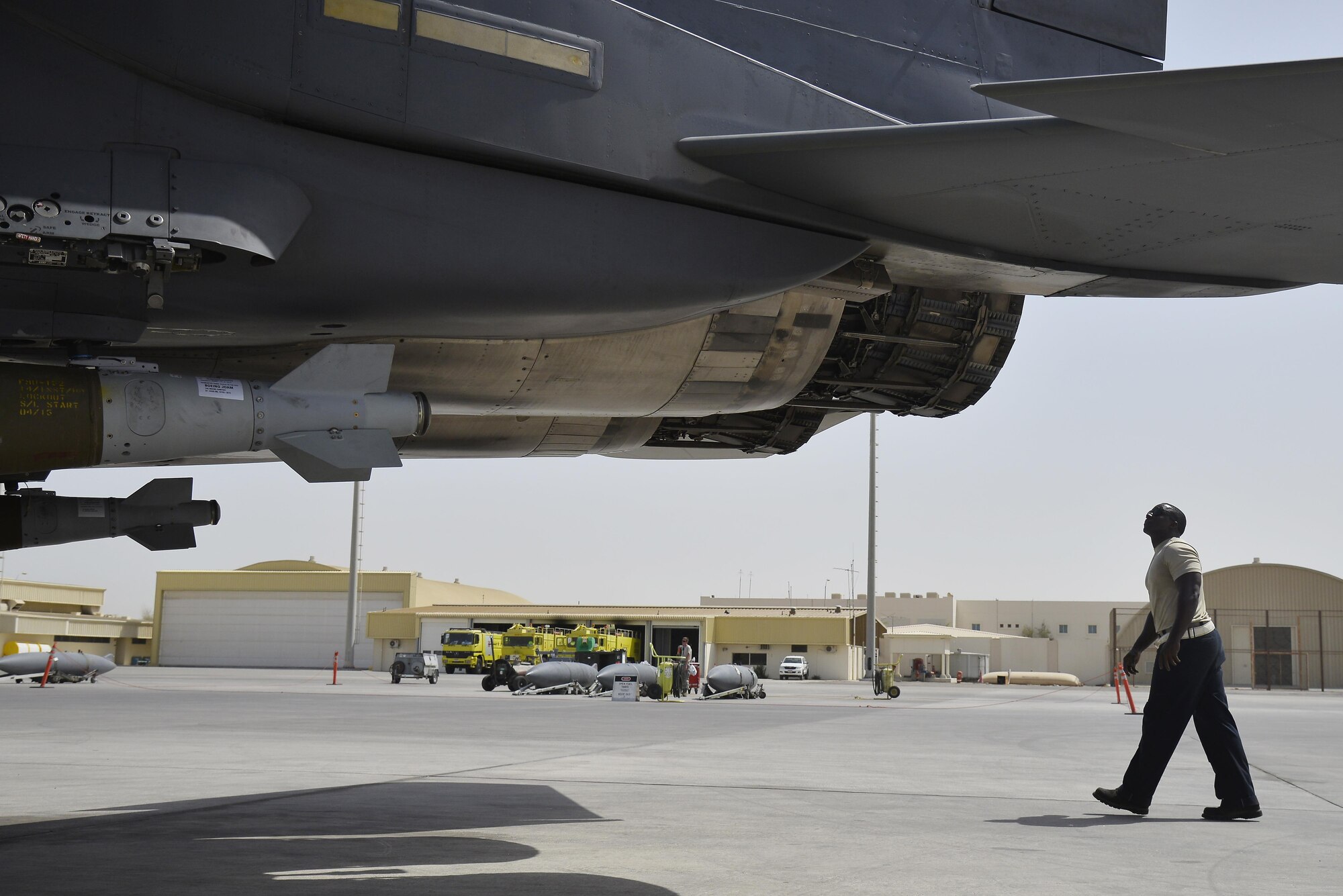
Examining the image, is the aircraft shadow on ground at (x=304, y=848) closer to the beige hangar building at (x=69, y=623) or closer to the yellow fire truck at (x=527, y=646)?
the yellow fire truck at (x=527, y=646)

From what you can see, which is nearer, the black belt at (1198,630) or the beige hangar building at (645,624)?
the black belt at (1198,630)

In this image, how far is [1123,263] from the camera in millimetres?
6336

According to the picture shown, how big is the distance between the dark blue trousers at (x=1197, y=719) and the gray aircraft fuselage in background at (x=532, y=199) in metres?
2.31

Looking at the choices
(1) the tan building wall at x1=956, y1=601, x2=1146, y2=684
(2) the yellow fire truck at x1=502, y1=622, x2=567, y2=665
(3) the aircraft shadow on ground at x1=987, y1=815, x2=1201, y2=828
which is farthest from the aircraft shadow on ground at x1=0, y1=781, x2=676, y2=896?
(1) the tan building wall at x1=956, y1=601, x2=1146, y2=684

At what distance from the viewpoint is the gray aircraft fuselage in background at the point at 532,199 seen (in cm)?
462

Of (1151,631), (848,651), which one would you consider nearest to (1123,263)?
(1151,631)

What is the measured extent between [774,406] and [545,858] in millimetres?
3190

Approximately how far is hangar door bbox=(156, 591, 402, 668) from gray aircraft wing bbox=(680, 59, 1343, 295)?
2299 inches

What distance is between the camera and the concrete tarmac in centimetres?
507

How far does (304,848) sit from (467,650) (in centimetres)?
3811

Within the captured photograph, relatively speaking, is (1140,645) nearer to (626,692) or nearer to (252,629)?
(626,692)

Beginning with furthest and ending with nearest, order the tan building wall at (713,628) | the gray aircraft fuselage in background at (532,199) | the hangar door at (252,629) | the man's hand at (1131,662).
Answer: the hangar door at (252,629), the tan building wall at (713,628), the man's hand at (1131,662), the gray aircraft fuselage in background at (532,199)

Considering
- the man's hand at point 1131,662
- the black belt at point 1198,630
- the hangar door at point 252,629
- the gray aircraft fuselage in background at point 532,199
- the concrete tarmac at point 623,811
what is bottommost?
the hangar door at point 252,629

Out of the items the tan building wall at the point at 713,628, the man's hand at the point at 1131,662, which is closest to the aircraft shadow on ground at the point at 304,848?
the man's hand at the point at 1131,662
